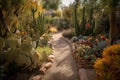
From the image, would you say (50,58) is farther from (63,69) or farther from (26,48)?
(26,48)

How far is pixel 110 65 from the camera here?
4.79 m

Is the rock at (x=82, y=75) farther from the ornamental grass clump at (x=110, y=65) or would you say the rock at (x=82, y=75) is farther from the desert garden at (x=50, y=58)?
the ornamental grass clump at (x=110, y=65)

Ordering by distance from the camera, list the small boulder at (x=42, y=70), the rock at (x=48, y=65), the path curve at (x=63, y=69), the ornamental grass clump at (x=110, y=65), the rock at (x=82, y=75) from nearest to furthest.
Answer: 1. the ornamental grass clump at (x=110, y=65)
2. the rock at (x=82, y=75)
3. the path curve at (x=63, y=69)
4. the small boulder at (x=42, y=70)
5. the rock at (x=48, y=65)

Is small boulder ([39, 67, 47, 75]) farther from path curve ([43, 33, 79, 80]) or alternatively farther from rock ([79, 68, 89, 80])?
rock ([79, 68, 89, 80])

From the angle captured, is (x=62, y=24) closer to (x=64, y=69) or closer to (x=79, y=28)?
(x=79, y=28)

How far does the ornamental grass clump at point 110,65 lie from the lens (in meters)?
4.59

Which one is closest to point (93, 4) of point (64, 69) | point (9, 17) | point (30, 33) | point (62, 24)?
point (30, 33)

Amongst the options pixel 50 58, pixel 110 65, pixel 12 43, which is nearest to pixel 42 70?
pixel 12 43

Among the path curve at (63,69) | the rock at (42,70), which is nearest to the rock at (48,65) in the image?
the path curve at (63,69)

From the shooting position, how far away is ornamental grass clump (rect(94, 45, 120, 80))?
459 centimetres

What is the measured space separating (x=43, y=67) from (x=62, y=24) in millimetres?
16800

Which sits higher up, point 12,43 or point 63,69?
point 12,43

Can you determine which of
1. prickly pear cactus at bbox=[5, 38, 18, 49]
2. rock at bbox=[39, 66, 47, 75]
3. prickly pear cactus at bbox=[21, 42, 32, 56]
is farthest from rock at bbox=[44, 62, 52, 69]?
prickly pear cactus at bbox=[5, 38, 18, 49]

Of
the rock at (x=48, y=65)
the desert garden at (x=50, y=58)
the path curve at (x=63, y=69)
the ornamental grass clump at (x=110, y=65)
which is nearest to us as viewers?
the ornamental grass clump at (x=110, y=65)
